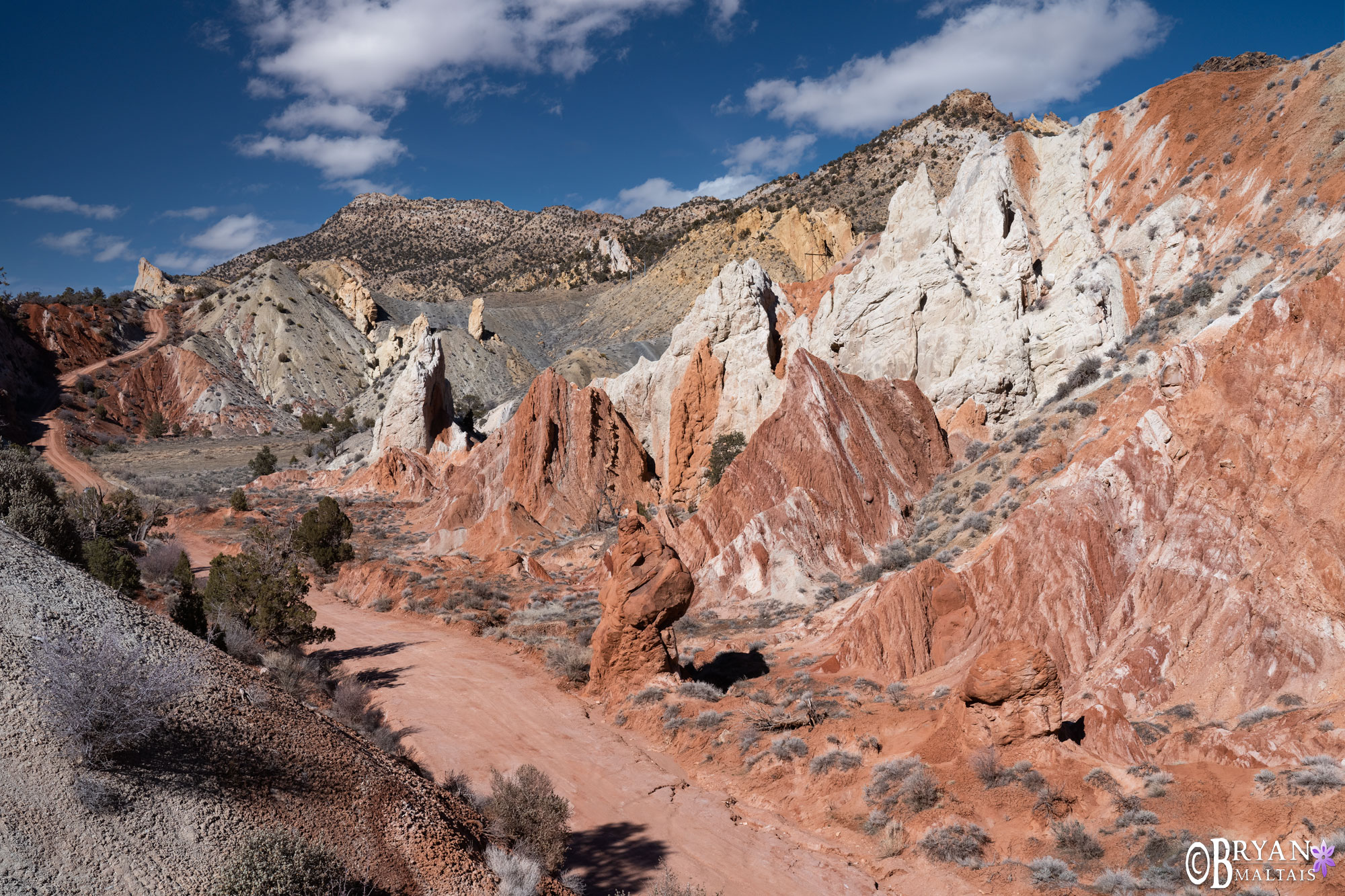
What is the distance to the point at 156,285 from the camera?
350 feet

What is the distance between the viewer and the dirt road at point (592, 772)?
9.54m

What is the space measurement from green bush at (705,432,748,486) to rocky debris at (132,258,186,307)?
9441 cm

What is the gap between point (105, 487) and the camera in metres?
48.5

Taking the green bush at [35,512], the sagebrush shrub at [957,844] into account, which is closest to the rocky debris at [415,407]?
the green bush at [35,512]

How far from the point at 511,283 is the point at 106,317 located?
169 feet

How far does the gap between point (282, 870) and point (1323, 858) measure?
9.78m

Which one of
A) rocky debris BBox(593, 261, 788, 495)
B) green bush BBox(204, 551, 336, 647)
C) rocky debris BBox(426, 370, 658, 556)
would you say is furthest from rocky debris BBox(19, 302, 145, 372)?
green bush BBox(204, 551, 336, 647)

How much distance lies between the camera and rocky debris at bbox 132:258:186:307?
99925 mm

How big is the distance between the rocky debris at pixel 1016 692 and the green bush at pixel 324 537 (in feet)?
89.6

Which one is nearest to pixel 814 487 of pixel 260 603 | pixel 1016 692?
pixel 1016 692

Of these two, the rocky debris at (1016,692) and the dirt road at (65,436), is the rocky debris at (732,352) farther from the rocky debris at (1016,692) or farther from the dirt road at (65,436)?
the dirt road at (65,436)

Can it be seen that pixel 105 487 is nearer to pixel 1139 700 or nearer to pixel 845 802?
pixel 845 802

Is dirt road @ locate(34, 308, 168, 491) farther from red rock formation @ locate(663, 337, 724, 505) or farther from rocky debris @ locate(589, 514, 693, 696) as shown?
rocky debris @ locate(589, 514, 693, 696)

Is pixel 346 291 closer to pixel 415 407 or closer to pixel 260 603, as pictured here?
pixel 415 407
